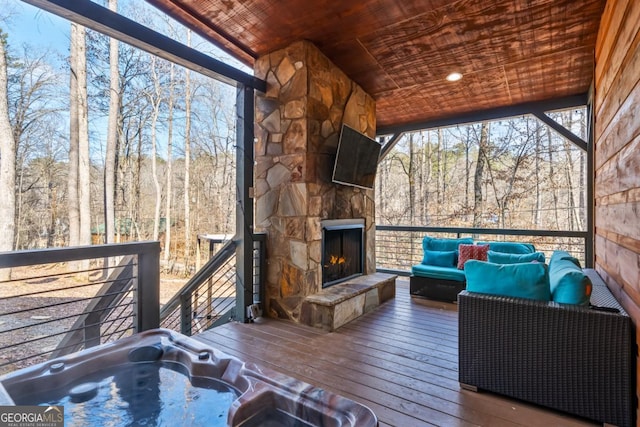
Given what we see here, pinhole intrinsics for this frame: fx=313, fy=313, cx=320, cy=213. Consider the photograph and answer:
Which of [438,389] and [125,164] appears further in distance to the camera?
[125,164]

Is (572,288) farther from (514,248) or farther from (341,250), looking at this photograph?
(341,250)

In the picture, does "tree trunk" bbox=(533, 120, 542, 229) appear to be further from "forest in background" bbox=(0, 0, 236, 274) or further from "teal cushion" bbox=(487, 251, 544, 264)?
"forest in background" bbox=(0, 0, 236, 274)

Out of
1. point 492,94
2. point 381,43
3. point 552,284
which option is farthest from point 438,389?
point 492,94

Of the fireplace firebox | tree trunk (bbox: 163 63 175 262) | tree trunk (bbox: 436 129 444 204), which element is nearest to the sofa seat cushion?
the fireplace firebox

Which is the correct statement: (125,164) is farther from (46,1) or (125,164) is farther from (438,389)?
(438,389)

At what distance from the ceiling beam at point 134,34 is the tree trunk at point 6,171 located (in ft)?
15.3

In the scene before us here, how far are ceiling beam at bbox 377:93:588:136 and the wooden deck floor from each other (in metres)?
3.15

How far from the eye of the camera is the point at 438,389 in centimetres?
210

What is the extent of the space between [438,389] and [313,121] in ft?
8.77

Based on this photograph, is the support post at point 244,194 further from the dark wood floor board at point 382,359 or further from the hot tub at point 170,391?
the hot tub at point 170,391

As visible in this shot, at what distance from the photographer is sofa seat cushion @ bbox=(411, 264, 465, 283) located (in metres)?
4.12

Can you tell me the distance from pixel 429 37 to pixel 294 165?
1.83 metres

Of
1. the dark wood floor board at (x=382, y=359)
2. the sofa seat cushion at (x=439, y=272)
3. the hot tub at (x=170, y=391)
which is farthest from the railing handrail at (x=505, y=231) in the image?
the hot tub at (x=170, y=391)

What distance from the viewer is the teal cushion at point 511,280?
2051 millimetres
